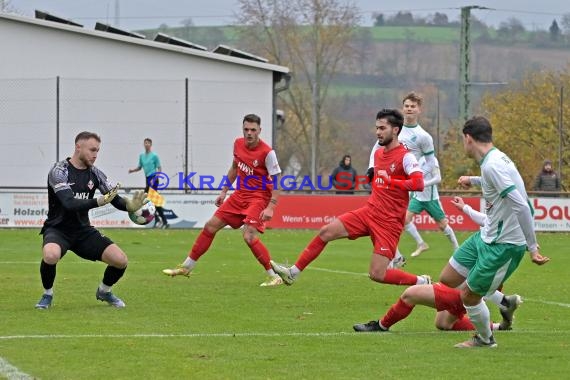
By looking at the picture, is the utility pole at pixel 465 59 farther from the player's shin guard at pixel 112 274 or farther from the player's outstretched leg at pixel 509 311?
the player's outstretched leg at pixel 509 311

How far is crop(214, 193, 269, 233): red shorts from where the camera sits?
15.3m

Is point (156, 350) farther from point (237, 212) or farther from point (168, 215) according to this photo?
point (168, 215)

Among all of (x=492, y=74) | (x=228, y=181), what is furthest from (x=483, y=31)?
(x=228, y=181)

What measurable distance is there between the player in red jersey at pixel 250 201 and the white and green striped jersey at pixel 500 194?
579 cm

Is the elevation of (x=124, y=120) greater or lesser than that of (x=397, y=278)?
greater

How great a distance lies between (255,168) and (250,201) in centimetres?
41

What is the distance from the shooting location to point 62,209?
40.4 ft

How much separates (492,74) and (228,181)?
69431 millimetres

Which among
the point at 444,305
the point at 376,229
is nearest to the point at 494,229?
the point at 444,305

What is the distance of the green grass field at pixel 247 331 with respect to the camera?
867cm

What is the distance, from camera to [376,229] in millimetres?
12461

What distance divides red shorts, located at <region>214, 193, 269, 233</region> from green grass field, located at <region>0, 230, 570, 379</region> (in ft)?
2.54

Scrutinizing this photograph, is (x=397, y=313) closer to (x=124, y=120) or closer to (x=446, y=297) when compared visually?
(x=446, y=297)

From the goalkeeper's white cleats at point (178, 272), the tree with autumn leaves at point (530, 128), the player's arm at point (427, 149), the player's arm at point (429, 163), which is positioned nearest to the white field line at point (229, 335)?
the goalkeeper's white cleats at point (178, 272)
